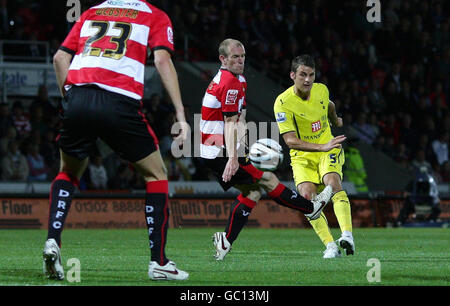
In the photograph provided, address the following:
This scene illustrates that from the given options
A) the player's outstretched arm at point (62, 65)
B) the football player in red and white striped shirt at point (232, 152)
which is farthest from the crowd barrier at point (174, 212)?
the player's outstretched arm at point (62, 65)

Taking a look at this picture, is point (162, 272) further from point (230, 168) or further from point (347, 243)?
point (347, 243)

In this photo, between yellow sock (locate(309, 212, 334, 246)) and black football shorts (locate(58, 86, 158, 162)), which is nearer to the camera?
black football shorts (locate(58, 86, 158, 162))

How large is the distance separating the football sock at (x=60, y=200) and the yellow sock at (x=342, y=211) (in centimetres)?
362

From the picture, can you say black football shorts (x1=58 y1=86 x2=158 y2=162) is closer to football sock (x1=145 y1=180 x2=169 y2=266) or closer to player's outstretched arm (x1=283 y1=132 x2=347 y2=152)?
football sock (x1=145 y1=180 x2=169 y2=266)

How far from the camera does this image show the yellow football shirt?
1000 centimetres

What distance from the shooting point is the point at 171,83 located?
634 cm

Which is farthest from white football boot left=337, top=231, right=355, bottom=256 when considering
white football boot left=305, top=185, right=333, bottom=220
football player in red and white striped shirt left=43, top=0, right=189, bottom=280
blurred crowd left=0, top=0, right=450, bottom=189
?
blurred crowd left=0, top=0, right=450, bottom=189

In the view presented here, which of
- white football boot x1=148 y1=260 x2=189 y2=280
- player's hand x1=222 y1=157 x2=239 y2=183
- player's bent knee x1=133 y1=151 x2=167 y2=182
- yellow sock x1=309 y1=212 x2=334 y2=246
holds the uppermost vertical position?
player's hand x1=222 y1=157 x2=239 y2=183

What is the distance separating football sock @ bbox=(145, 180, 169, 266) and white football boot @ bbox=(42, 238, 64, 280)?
67 cm

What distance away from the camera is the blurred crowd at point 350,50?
814 inches

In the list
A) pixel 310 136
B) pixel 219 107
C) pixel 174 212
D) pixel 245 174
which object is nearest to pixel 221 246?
pixel 245 174

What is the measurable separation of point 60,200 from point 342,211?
3.85m
